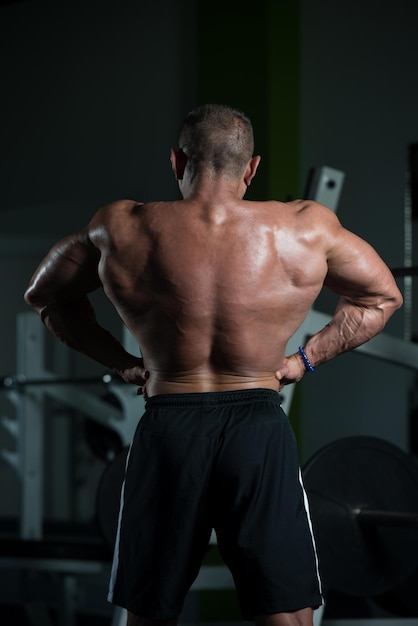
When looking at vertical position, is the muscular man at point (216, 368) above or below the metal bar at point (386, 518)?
above

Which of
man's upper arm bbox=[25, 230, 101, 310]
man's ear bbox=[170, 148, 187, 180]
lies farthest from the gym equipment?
man's ear bbox=[170, 148, 187, 180]

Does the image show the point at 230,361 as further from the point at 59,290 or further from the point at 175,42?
the point at 175,42

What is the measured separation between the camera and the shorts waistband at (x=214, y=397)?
157 cm

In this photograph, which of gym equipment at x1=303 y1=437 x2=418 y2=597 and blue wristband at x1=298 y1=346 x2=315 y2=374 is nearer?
blue wristband at x1=298 y1=346 x2=315 y2=374

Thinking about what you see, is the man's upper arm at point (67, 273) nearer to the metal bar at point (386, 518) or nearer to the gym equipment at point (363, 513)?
the gym equipment at point (363, 513)

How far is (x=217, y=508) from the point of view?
5.13ft

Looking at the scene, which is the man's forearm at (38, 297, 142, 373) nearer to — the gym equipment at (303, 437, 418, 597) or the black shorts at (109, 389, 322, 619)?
the black shorts at (109, 389, 322, 619)

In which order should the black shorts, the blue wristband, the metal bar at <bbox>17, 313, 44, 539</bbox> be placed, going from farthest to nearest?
1. the metal bar at <bbox>17, 313, 44, 539</bbox>
2. the blue wristband
3. the black shorts

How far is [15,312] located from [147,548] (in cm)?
484

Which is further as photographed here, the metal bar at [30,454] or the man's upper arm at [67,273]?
the metal bar at [30,454]

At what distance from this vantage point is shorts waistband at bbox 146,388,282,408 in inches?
62.0

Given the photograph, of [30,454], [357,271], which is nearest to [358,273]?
[357,271]

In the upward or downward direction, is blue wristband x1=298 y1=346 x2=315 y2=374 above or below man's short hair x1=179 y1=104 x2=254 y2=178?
below

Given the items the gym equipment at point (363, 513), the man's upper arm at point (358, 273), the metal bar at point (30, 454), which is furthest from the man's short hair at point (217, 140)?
the metal bar at point (30, 454)
